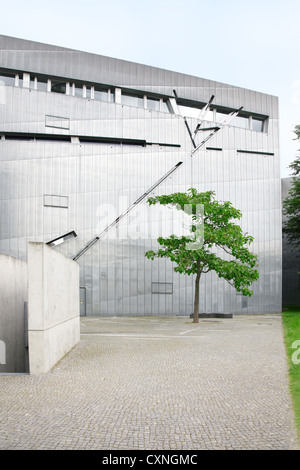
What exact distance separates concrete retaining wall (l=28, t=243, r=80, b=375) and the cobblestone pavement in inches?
12.6

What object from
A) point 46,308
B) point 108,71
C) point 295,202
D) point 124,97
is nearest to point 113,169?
point 124,97

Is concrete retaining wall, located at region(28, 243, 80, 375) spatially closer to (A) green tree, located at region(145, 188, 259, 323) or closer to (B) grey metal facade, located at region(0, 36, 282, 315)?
(A) green tree, located at region(145, 188, 259, 323)

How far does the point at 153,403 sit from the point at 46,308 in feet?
10.5

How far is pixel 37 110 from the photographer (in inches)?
966

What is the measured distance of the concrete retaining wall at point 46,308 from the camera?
7754mm

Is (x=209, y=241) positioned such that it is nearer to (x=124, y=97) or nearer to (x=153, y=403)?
(x=124, y=97)

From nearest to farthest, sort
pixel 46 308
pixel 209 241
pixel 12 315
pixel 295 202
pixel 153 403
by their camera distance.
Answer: pixel 153 403
pixel 46 308
pixel 12 315
pixel 209 241
pixel 295 202

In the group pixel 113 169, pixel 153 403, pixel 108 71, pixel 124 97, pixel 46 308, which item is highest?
pixel 108 71

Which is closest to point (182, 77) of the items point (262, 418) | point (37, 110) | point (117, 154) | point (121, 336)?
point (117, 154)

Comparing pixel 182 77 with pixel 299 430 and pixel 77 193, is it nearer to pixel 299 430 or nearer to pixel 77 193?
pixel 77 193

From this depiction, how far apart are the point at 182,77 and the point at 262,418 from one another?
26360 mm

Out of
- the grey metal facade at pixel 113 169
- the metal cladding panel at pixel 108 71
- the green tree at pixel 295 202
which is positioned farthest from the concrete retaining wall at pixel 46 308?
the green tree at pixel 295 202

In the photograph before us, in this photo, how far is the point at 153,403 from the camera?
5770 mm

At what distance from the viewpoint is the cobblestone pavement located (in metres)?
4.35
